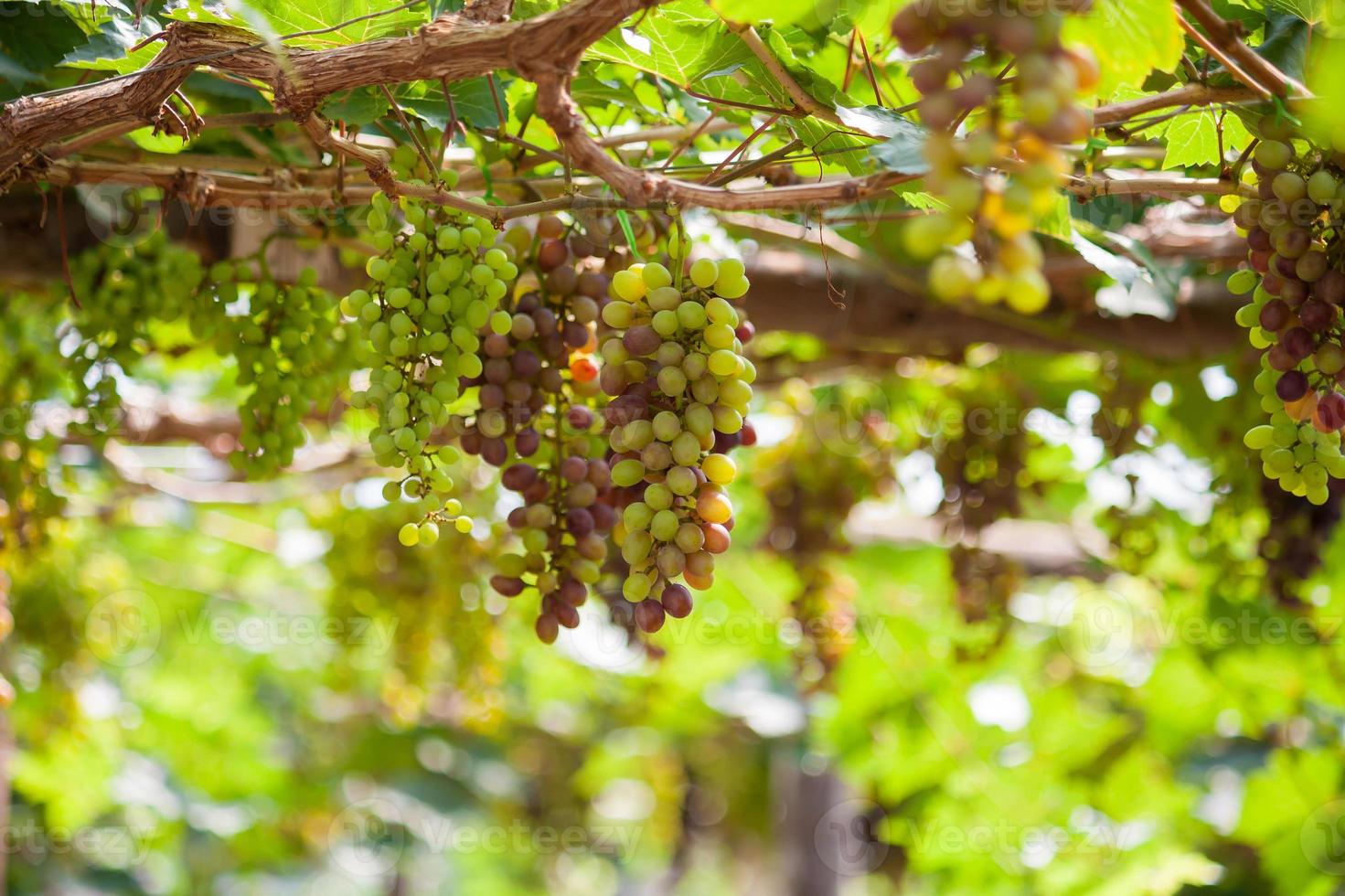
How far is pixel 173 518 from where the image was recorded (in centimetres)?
434

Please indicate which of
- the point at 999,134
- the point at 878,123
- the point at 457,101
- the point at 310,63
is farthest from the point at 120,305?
the point at 999,134

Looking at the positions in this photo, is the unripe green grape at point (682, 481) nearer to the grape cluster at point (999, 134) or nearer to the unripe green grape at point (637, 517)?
the unripe green grape at point (637, 517)

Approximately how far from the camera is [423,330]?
115cm

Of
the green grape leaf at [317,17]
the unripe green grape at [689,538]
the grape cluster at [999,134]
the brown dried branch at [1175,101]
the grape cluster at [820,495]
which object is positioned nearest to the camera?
the grape cluster at [999,134]

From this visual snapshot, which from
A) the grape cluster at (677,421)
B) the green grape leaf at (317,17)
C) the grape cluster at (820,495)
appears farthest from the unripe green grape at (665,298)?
the grape cluster at (820,495)

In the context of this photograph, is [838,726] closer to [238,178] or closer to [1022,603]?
[1022,603]

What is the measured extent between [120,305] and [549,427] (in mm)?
771

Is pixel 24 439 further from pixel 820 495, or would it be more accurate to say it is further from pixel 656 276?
pixel 820 495

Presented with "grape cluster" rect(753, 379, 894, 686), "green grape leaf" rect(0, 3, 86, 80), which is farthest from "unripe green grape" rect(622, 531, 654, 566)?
"grape cluster" rect(753, 379, 894, 686)

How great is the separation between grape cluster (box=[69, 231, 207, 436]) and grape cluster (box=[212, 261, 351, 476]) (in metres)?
0.05

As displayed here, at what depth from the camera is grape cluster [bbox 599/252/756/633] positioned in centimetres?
98

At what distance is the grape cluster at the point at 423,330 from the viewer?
44.2 inches

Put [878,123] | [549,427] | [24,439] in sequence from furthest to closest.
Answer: [24,439] → [549,427] → [878,123]

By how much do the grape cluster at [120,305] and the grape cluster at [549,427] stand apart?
2.08 feet
